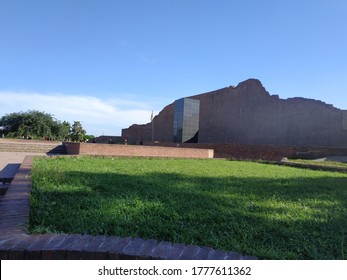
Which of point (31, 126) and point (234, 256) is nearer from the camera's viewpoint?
point (234, 256)

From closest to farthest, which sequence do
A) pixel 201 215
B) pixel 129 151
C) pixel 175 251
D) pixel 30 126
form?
pixel 175 251 → pixel 201 215 → pixel 129 151 → pixel 30 126

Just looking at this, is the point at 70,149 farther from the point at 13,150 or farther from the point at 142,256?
the point at 142,256

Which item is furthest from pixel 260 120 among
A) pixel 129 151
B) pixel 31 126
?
pixel 31 126

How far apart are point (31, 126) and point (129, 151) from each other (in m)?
26.3

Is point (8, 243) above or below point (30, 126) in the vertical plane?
below

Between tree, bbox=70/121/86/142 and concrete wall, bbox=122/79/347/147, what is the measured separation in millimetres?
12865

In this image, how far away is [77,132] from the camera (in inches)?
1984

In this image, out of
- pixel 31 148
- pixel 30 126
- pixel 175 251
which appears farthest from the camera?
pixel 30 126

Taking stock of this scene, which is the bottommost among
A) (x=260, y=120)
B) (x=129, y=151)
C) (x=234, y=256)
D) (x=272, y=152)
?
(x=234, y=256)

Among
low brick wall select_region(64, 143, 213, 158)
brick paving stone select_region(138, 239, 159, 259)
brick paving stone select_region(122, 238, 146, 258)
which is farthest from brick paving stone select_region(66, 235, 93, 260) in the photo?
low brick wall select_region(64, 143, 213, 158)

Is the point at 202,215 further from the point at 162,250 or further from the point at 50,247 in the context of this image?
the point at 50,247

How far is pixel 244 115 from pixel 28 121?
25.2 m

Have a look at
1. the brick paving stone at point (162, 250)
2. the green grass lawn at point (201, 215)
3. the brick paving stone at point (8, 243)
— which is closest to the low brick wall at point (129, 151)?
the green grass lawn at point (201, 215)
